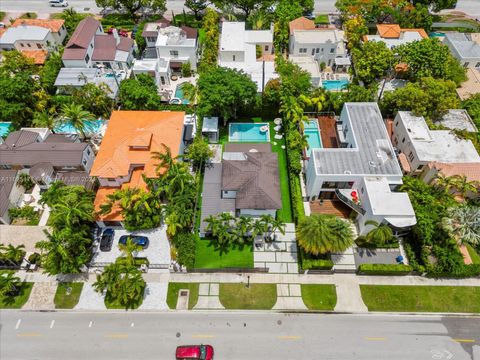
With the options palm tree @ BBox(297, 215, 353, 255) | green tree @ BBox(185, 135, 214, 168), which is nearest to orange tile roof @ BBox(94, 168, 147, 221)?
green tree @ BBox(185, 135, 214, 168)

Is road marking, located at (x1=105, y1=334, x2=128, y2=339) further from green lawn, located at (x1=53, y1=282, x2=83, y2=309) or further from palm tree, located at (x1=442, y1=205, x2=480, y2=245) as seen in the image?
palm tree, located at (x1=442, y1=205, x2=480, y2=245)

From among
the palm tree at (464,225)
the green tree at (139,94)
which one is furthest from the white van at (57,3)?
the palm tree at (464,225)

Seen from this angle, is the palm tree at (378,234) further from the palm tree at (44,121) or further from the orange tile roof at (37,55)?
the orange tile roof at (37,55)

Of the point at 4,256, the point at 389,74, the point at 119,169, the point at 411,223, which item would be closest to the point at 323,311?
the point at 411,223

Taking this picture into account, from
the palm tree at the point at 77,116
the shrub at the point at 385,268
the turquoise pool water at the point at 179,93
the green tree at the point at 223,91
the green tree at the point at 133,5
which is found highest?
the green tree at the point at 133,5

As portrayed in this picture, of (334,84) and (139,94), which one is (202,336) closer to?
(139,94)

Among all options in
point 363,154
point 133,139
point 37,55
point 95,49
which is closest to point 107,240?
point 133,139

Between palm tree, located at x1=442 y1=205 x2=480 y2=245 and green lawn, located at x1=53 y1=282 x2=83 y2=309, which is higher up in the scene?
palm tree, located at x1=442 y1=205 x2=480 y2=245
